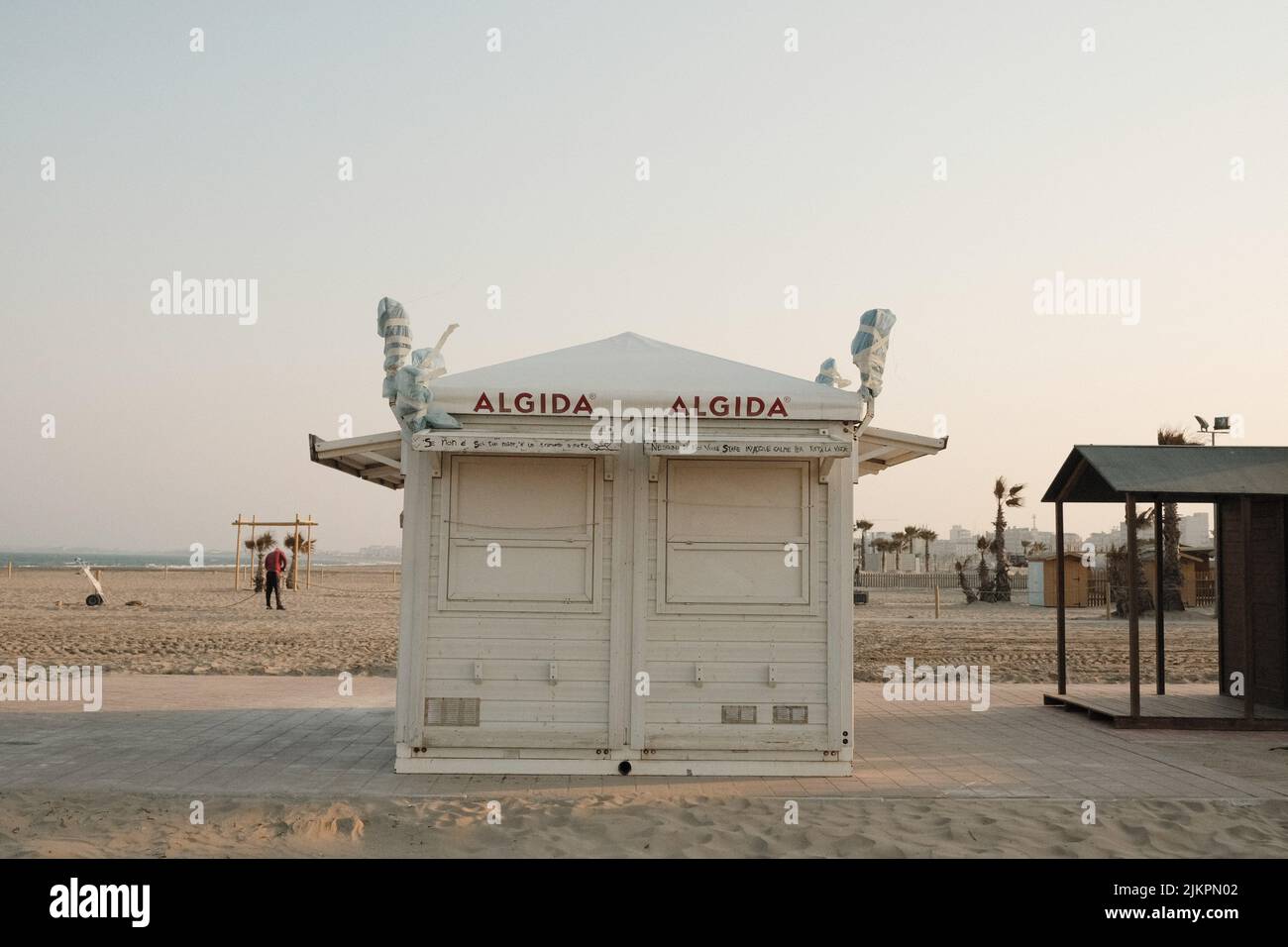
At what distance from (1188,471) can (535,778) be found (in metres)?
7.08

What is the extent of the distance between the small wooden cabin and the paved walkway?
81.6 feet

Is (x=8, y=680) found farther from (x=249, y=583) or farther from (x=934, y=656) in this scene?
(x=249, y=583)

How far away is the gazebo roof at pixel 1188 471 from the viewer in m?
10.3

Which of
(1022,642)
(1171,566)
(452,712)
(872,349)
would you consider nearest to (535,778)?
(452,712)

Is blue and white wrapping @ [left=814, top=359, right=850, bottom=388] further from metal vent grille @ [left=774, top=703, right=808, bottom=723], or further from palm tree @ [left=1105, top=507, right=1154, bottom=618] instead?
palm tree @ [left=1105, top=507, right=1154, bottom=618]

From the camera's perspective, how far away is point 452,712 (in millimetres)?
7934

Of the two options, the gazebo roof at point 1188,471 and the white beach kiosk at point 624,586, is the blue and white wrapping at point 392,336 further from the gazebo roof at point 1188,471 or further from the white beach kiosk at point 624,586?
the gazebo roof at point 1188,471

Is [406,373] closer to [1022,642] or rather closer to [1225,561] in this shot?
[1225,561]

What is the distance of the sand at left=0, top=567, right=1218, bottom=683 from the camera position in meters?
15.8

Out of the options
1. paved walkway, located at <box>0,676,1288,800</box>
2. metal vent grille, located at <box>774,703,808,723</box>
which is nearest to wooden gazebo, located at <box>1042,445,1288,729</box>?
paved walkway, located at <box>0,676,1288,800</box>

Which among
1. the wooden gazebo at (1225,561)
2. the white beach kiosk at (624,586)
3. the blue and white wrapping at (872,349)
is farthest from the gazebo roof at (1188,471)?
the white beach kiosk at (624,586)

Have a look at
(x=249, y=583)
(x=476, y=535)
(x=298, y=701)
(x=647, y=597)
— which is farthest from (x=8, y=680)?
(x=249, y=583)

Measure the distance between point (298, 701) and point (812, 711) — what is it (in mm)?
6286
